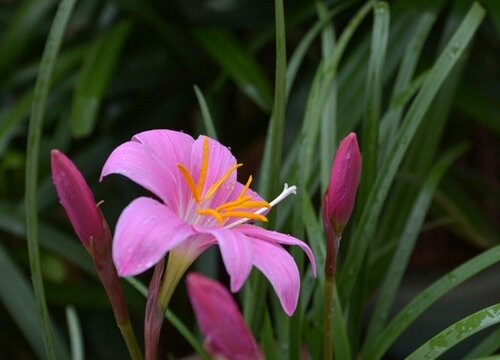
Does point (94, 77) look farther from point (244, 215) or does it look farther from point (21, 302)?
point (244, 215)

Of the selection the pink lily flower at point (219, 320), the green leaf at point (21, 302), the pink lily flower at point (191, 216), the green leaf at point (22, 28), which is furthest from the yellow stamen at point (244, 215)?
the green leaf at point (22, 28)

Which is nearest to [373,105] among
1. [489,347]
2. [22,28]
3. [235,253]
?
[489,347]

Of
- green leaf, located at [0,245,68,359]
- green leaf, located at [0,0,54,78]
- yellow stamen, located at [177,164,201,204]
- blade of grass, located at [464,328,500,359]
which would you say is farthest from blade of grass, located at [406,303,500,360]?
green leaf, located at [0,0,54,78]

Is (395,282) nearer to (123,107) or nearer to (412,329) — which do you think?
(412,329)

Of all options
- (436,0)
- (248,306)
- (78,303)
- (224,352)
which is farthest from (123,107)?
(224,352)

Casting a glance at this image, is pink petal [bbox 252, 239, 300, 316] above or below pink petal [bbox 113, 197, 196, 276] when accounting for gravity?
below

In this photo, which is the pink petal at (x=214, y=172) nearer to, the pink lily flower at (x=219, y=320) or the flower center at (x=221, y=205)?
the flower center at (x=221, y=205)

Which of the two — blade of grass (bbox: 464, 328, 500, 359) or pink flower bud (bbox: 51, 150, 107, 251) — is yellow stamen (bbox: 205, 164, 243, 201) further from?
blade of grass (bbox: 464, 328, 500, 359)
